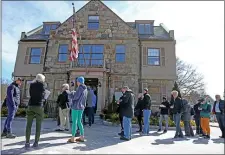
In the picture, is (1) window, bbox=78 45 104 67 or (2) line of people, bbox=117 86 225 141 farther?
(1) window, bbox=78 45 104 67

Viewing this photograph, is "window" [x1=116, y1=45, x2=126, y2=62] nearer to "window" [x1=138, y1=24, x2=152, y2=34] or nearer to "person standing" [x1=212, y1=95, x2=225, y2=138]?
"window" [x1=138, y1=24, x2=152, y2=34]

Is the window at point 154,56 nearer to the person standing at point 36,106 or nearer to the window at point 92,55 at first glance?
the window at point 92,55

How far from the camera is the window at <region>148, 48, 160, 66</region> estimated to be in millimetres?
18114

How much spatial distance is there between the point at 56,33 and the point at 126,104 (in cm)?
1442

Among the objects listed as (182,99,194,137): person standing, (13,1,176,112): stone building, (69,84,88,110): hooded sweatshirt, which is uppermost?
(13,1,176,112): stone building

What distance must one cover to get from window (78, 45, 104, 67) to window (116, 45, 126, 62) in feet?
4.44


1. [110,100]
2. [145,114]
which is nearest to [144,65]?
[110,100]

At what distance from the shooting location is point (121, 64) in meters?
17.8

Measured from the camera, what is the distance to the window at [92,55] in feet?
58.4

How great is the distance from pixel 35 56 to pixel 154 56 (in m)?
11.2

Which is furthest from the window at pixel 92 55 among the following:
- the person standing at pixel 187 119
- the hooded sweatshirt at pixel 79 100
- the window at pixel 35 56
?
the hooded sweatshirt at pixel 79 100

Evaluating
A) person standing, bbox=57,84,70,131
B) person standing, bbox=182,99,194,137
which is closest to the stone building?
person standing, bbox=57,84,70,131

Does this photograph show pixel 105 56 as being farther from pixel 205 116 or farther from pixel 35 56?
pixel 205 116

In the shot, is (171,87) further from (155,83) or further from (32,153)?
(32,153)
